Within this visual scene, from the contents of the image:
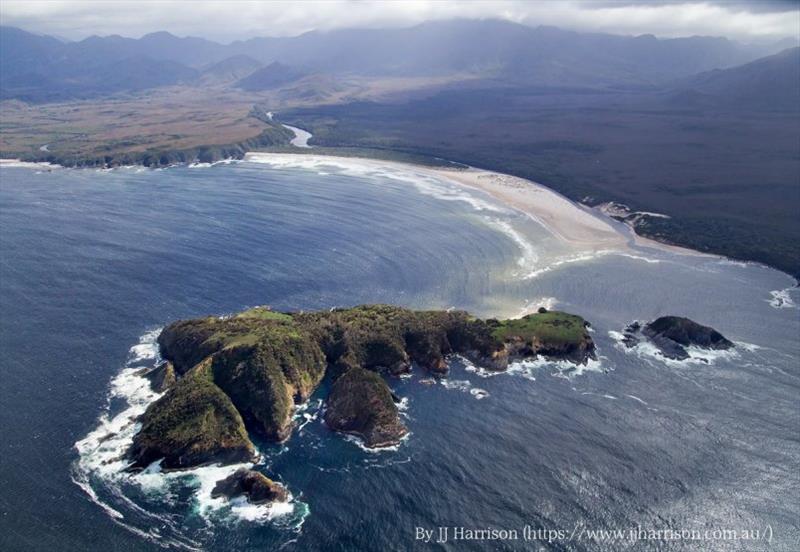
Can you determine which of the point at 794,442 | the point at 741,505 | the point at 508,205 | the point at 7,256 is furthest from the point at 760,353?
the point at 7,256

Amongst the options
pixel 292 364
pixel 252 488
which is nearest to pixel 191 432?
pixel 252 488

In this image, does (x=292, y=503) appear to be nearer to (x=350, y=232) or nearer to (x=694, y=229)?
(x=350, y=232)

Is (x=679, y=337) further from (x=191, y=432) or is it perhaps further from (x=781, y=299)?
(x=191, y=432)

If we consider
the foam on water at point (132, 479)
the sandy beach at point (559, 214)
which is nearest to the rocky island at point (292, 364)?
Answer: the foam on water at point (132, 479)

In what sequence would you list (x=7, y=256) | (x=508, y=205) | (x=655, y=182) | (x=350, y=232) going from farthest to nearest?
(x=655, y=182) → (x=508, y=205) → (x=350, y=232) → (x=7, y=256)

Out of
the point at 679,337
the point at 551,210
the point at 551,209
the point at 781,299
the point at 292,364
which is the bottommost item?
the point at 679,337

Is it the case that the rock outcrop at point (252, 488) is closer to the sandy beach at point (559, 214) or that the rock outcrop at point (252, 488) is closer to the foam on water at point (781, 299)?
the foam on water at point (781, 299)

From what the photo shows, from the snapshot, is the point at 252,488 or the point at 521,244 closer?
the point at 252,488
